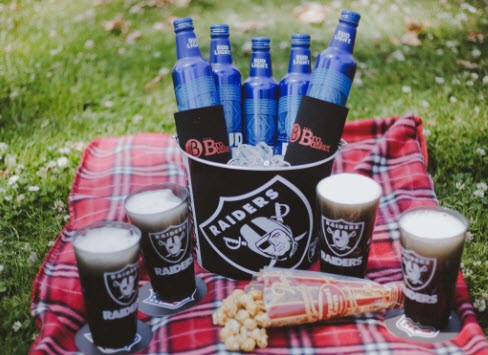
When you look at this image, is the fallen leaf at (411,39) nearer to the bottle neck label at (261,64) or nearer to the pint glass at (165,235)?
the bottle neck label at (261,64)

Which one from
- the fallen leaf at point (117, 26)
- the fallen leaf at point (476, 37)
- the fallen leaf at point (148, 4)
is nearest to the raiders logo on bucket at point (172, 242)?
the fallen leaf at point (117, 26)

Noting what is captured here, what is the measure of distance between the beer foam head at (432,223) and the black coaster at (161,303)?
687 millimetres

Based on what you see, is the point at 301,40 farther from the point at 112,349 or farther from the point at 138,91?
the point at 138,91

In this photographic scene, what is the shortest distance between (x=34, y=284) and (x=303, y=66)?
113cm

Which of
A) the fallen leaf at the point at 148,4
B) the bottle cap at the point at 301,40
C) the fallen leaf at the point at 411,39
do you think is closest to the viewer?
the bottle cap at the point at 301,40

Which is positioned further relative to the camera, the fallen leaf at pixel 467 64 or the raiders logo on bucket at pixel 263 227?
the fallen leaf at pixel 467 64

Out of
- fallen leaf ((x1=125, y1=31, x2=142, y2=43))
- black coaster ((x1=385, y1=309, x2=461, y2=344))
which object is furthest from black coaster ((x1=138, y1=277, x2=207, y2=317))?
fallen leaf ((x1=125, y1=31, x2=142, y2=43))

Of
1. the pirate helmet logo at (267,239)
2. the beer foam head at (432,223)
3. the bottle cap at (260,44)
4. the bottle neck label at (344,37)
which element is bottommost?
the pirate helmet logo at (267,239)

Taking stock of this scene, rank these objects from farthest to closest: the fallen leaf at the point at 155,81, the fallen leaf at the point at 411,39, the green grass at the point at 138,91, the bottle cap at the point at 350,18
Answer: the fallen leaf at the point at 411,39 < the fallen leaf at the point at 155,81 < the green grass at the point at 138,91 < the bottle cap at the point at 350,18

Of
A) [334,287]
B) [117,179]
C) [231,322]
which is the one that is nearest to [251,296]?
[231,322]

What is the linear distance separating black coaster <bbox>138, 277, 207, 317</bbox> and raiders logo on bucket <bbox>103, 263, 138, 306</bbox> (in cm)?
24

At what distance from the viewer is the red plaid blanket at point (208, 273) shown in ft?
5.12

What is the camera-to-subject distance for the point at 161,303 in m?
1.74

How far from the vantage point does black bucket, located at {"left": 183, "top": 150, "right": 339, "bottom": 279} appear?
168 cm
